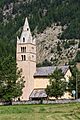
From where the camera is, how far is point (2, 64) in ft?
375

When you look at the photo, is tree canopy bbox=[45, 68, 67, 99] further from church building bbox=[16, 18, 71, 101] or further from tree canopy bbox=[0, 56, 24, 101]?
church building bbox=[16, 18, 71, 101]

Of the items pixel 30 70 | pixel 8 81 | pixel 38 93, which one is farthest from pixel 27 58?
pixel 8 81

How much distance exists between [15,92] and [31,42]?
34.0 metres

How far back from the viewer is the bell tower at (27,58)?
451ft

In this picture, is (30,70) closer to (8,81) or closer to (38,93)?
(38,93)

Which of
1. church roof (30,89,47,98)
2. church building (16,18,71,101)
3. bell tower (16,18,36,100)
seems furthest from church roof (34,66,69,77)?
church roof (30,89,47,98)

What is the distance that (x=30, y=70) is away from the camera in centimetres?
13900

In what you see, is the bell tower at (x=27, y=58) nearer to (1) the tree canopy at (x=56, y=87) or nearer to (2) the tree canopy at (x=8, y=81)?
(1) the tree canopy at (x=56, y=87)

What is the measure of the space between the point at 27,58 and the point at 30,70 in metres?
4.10

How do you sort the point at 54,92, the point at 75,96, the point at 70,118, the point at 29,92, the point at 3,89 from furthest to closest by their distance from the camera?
the point at 29,92, the point at 75,96, the point at 54,92, the point at 3,89, the point at 70,118

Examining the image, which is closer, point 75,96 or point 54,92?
point 54,92

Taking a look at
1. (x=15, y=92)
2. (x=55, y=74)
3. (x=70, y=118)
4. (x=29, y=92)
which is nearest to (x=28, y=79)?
(x=29, y=92)

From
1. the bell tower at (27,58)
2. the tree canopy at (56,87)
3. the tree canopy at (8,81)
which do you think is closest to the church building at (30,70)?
the bell tower at (27,58)

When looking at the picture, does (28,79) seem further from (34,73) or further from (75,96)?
(75,96)
